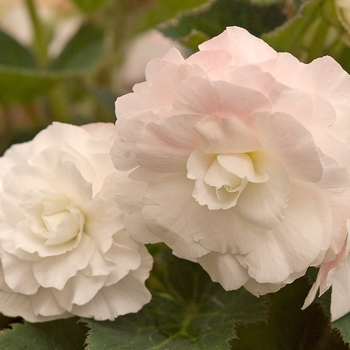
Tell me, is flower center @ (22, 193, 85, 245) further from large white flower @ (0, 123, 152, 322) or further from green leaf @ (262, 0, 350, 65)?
green leaf @ (262, 0, 350, 65)

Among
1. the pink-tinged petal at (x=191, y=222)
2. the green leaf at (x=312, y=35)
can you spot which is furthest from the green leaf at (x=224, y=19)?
the pink-tinged petal at (x=191, y=222)

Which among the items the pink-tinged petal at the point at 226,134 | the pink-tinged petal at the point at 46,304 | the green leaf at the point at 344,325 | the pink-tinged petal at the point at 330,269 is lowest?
the pink-tinged petal at the point at 46,304

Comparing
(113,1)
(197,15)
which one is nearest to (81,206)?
(197,15)

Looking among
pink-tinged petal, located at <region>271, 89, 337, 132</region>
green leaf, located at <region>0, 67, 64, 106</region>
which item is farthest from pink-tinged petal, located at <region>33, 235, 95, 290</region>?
green leaf, located at <region>0, 67, 64, 106</region>

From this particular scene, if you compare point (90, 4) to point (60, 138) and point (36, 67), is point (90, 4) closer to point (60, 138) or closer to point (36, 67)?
point (36, 67)

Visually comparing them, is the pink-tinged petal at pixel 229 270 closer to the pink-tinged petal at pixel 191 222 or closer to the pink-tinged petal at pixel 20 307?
the pink-tinged petal at pixel 191 222

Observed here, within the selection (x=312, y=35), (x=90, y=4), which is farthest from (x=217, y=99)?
(x=90, y=4)

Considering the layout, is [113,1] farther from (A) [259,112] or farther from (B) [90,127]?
(A) [259,112]
